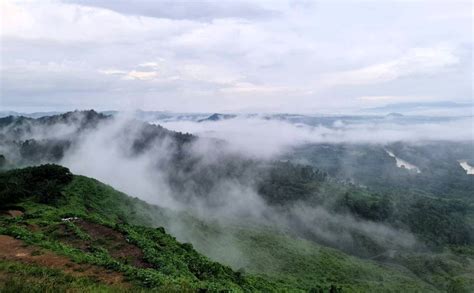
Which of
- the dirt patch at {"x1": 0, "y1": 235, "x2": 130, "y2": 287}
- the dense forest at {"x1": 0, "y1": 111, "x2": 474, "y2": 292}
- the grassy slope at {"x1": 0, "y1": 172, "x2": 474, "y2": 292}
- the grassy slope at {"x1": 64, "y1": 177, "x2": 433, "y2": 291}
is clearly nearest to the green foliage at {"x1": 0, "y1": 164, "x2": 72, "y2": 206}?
the dense forest at {"x1": 0, "y1": 111, "x2": 474, "y2": 292}

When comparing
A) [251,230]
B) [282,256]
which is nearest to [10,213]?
[282,256]

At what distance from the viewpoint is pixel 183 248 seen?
38.9m

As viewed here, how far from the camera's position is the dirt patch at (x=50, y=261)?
20.6 m

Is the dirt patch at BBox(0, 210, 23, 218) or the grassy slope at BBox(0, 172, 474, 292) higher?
the dirt patch at BBox(0, 210, 23, 218)

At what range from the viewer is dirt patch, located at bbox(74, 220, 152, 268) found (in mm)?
28625

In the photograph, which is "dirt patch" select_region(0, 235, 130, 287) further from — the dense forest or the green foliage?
the green foliage

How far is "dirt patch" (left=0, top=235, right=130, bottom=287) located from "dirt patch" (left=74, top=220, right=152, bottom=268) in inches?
221

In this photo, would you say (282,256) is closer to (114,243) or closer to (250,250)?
(250,250)

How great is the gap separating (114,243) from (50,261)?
10.0m

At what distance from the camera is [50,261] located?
22719mm

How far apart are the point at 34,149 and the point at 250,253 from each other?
476 feet

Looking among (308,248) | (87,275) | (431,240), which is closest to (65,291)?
(87,275)

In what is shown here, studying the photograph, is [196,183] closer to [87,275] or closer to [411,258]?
[411,258]

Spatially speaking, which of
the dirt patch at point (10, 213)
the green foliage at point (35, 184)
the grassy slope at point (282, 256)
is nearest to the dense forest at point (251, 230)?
the green foliage at point (35, 184)
